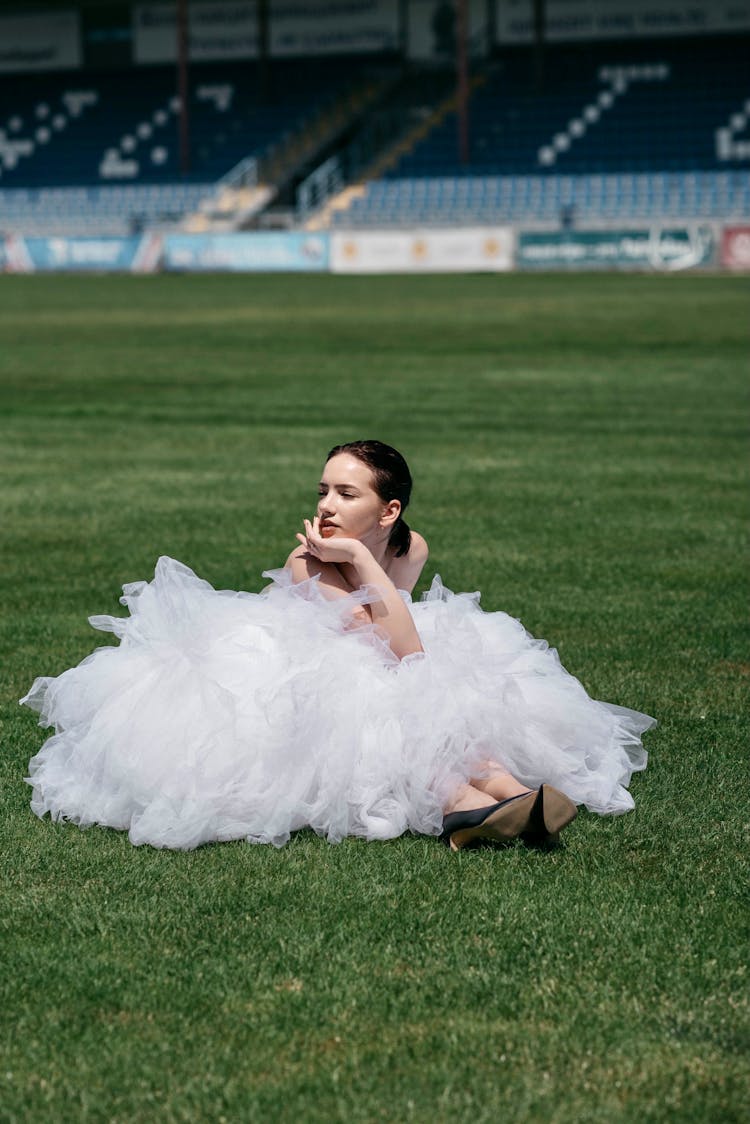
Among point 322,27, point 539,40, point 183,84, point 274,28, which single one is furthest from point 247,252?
point 274,28

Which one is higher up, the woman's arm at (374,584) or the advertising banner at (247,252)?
the woman's arm at (374,584)

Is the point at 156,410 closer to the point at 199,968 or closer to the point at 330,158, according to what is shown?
the point at 199,968

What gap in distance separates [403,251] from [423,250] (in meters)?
0.56

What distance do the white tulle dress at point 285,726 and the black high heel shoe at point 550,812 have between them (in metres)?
0.28

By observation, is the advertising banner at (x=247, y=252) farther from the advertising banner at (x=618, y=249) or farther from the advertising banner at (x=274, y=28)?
the advertising banner at (x=274, y=28)

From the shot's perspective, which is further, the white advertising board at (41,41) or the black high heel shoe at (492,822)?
the white advertising board at (41,41)

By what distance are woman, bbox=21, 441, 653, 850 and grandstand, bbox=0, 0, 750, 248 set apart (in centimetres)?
3773

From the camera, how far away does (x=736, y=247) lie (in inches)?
1519

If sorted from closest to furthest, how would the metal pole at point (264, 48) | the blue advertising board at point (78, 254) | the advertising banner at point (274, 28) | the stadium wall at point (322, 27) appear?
the blue advertising board at point (78, 254) → the stadium wall at point (322, 27) → the advertising banner at point (274, 28) → the metal pole at point (264, 48)

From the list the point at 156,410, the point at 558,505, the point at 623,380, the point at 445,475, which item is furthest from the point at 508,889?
the point at 623,380

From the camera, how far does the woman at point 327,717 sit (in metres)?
4.30

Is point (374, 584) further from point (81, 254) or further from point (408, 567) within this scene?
point (81, 254)

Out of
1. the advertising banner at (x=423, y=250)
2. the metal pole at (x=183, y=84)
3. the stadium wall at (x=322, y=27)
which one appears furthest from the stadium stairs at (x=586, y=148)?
the metal pole at (x=183, y=84)

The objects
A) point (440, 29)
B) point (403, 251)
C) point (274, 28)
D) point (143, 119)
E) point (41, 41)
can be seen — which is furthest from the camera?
point (41, 41)
